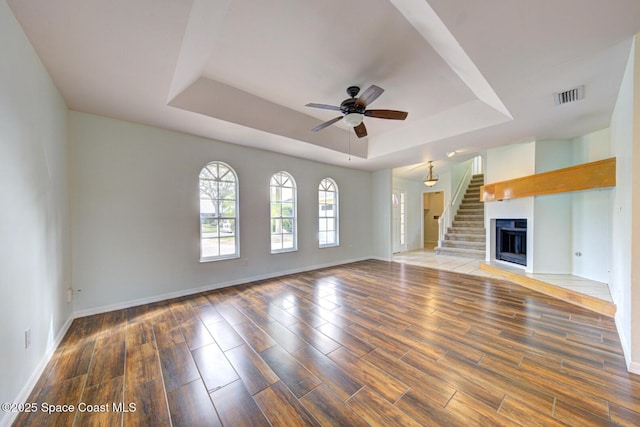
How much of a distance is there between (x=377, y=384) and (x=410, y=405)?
10.5 inches

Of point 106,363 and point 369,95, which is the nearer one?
point 106,363

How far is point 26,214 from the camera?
1.84 meters

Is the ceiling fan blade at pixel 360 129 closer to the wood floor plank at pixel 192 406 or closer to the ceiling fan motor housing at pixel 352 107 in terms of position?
the ceiling fan motor housing at pixel 352 107

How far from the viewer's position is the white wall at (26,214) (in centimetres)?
154

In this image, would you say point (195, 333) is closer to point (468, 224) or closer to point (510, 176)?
point (510, 176)

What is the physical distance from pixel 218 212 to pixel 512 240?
246 inches

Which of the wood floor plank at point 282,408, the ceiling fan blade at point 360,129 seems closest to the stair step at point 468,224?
the ceiling fan blade at point 360,129

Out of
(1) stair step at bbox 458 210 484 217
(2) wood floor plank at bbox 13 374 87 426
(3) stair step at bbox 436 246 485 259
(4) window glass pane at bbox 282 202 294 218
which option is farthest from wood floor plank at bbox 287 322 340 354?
(1) stair step at bbox 458 210 484 217

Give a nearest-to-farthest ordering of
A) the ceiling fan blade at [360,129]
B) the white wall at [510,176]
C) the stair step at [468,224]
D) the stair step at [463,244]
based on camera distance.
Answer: the ceiling fan blade at [360,129] < the white wall at [510,176] < the stair step at [463,244] < the stair step at [468,224]

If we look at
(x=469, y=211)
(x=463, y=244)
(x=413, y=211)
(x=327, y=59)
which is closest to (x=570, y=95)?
(x=327, y=59)

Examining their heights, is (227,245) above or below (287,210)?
below

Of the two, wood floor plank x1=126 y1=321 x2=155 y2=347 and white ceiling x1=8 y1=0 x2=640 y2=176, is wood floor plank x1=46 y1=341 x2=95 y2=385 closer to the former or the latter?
wood floor plank x1=126 y1=321 x2=155 y2=347

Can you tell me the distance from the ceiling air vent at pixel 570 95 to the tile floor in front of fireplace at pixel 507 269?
2607mm

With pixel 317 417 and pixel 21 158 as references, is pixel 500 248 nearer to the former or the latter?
pixel 317 417
